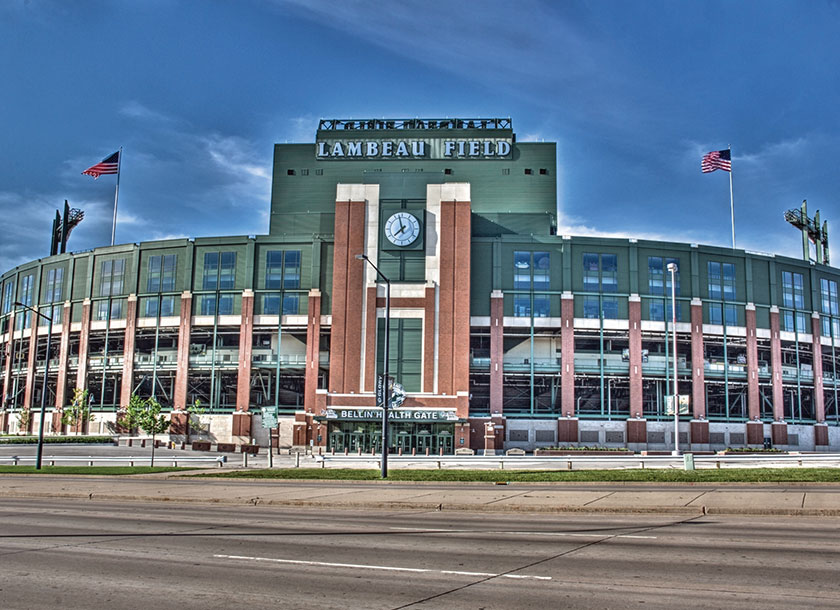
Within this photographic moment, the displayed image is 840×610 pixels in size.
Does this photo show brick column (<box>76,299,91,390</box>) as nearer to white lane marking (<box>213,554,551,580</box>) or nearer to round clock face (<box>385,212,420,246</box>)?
round clock face (<box>385,212,420,246</box>)

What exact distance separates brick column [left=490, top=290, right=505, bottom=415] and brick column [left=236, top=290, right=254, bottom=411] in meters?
25.4

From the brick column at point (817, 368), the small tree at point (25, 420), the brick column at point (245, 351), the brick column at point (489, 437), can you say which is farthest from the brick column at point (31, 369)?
the brick column at point (817, 368)

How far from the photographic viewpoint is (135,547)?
15.3 meters

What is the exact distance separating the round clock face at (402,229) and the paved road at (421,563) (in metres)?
61.8

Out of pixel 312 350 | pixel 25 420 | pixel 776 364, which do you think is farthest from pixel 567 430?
pixel 25 420

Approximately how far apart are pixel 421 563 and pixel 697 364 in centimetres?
7663

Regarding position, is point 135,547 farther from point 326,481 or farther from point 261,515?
point 326,481

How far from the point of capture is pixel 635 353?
8375cm

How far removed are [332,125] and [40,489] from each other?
243ft

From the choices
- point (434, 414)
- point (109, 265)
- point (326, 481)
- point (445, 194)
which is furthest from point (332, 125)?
point (326, 481)

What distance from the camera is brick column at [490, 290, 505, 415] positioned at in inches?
3191

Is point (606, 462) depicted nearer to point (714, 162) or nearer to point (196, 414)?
point (714, 162)

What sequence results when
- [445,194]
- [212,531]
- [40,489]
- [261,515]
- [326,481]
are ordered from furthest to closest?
[445,194] → [326,481] → [40,489] → [261,515] → [212,531]

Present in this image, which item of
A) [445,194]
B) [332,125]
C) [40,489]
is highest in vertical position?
[332,125]
